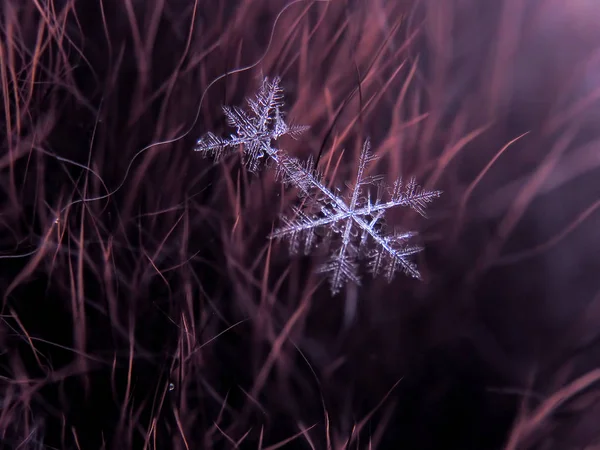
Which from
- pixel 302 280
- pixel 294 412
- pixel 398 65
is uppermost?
pixel 398 65

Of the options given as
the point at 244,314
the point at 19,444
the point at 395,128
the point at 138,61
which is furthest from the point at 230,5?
the point at 19,444

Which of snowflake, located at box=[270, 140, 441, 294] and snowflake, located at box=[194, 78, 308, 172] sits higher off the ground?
snowflake, located at box=[194, 78, 308, 172]

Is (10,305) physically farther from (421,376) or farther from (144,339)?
(421,376)

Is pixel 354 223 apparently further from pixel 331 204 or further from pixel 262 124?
pixel 262 124

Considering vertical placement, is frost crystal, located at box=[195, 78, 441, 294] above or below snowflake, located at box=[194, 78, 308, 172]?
below

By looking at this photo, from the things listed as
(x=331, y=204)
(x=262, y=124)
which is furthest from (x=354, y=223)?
(x=262, y=124)
